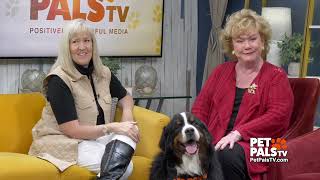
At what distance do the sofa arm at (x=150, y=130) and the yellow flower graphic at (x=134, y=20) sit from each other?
170 centimetres

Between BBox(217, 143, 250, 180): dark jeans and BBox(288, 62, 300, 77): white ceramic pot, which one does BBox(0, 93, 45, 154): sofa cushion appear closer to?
BBox(217, 143, 250, 180): dark jeans

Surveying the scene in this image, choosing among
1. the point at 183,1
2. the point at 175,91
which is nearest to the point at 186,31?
the point at 183,1

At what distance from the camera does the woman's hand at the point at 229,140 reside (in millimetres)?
2793

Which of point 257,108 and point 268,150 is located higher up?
point 257,108

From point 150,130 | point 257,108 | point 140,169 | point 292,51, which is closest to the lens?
point 257,108

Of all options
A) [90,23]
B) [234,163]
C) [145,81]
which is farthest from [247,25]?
[90,23]

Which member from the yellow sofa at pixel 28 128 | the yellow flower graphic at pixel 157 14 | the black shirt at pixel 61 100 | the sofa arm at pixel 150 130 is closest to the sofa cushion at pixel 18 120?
the yellow sofa at pixel 28 128

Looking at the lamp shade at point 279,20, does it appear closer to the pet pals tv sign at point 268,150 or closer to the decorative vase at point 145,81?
the decorative vase at point 145,81

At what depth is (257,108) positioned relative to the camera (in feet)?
9.58

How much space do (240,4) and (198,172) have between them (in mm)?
3108

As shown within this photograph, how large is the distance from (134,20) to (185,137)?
104 inches

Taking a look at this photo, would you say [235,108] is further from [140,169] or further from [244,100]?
[140,169]

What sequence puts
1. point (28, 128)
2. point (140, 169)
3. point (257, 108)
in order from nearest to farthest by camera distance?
point (257, 108) < point (140, 169) < point (28, 128)

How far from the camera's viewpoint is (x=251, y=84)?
297 centimetres
